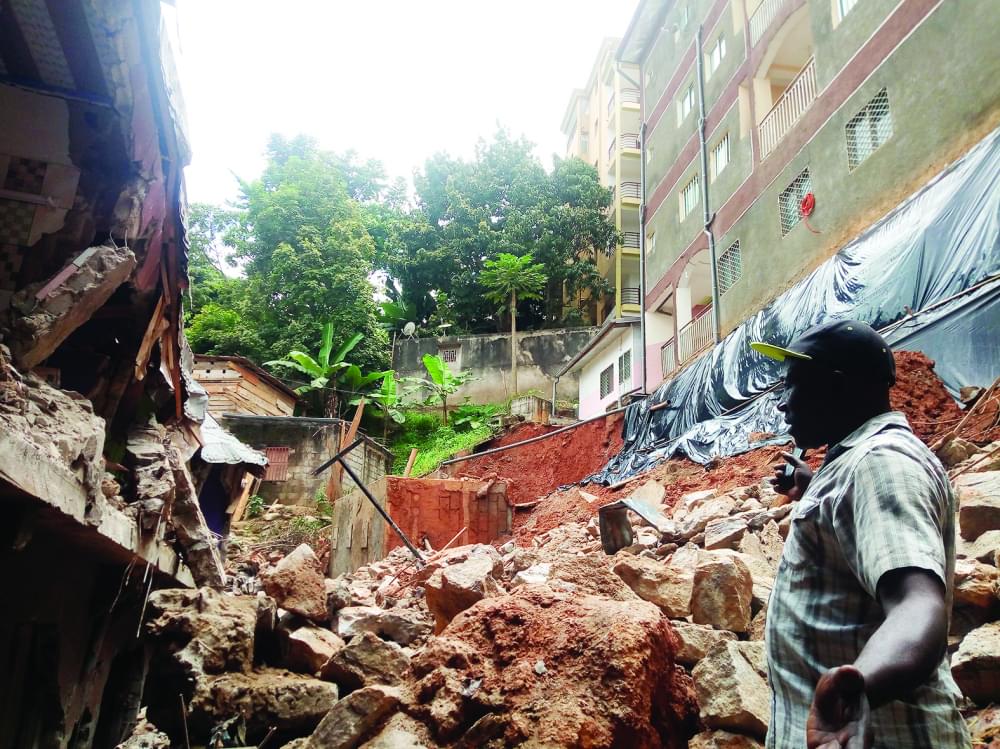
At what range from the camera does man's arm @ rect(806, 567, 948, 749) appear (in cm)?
105

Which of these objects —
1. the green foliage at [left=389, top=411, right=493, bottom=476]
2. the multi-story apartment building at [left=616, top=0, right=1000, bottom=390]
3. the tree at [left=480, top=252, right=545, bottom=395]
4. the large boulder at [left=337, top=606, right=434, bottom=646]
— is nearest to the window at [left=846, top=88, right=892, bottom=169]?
the multi-story apartment building at [left=616, top=0, right=1000, bottom=390]

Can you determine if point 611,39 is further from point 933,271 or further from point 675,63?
point 933,271

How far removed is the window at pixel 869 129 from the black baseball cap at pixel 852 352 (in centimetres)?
1081

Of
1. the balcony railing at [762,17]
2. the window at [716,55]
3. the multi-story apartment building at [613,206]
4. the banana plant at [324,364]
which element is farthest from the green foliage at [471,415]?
the balcony railing at [762,17]

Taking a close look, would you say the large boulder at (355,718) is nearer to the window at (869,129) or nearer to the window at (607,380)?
the window at (869,129)

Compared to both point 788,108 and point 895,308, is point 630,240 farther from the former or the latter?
point 895,308

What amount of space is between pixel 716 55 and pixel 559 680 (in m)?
18.1

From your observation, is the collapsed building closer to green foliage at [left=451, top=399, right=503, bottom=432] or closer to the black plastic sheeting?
the black plastic sheeting

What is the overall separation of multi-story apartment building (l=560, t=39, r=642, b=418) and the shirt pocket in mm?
18243

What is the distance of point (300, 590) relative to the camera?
213 inches

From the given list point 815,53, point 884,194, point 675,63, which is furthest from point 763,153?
point 675,63

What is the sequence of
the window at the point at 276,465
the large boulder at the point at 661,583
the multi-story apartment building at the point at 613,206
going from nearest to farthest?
the large boulder at the point at 661,583, the window at the point at 276,465, the multi-story apartment building at the point at 613,206

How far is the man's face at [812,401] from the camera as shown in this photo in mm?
1592

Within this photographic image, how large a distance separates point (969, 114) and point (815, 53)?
4.54 metres
